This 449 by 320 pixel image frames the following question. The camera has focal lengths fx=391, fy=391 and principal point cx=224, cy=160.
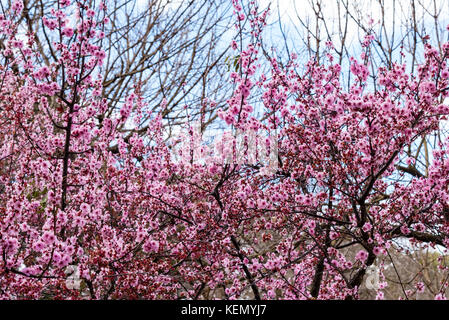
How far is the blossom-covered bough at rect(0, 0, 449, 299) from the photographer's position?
358 centimetres

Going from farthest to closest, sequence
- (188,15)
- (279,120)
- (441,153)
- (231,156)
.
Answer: (188,15) < (279,120) < (231,156) < (441,153)

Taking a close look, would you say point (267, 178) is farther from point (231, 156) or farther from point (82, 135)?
point (82, 135)

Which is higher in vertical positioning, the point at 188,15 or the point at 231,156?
the point at 188,15

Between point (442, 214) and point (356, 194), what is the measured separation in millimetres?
937

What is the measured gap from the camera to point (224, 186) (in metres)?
4.88

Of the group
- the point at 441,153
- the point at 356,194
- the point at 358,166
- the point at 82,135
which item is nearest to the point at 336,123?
the point at 358,166

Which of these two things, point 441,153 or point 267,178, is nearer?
point 441,153

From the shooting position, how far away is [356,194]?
163 inches

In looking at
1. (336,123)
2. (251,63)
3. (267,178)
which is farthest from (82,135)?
(336,123)

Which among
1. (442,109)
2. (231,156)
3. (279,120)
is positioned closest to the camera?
(442,109)

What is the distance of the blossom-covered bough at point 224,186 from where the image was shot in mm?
3584

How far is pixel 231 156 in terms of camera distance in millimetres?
4141

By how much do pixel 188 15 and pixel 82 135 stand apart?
5552mm

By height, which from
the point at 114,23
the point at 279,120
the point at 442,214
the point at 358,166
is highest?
the point at 114,23
